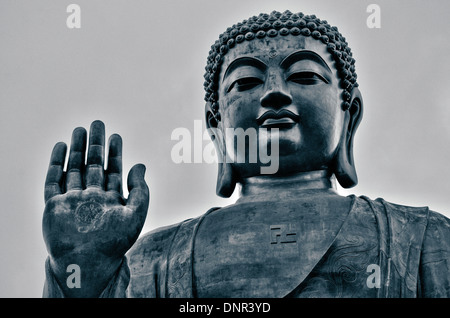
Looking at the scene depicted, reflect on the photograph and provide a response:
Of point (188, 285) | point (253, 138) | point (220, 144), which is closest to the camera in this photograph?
point (188, 285)

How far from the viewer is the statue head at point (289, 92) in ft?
33.2

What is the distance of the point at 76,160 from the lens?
9.55 meters

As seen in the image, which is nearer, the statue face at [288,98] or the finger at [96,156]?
the finger at [96,156]

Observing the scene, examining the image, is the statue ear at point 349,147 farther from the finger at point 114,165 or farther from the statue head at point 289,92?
the finger at point 114,165

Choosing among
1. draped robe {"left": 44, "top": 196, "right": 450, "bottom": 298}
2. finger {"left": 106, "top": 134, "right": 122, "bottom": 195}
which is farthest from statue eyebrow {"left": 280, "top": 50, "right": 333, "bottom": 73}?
finger {"left": 106, "top": 134, "right": 122, "bottom": 195}

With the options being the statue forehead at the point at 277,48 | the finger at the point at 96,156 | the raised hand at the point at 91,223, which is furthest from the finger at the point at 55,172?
the statue forehead at the point at 277,48

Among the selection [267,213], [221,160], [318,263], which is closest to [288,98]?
[267,213]

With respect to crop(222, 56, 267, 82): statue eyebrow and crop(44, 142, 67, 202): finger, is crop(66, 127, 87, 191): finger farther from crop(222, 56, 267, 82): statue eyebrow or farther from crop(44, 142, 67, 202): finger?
crop(222, 56, 267, 82): statue eyebrow

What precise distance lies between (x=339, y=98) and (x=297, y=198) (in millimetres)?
1200

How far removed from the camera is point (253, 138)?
10.2 meters

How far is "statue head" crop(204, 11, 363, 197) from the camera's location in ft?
33.2

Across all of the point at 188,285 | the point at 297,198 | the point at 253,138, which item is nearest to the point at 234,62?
the point at 253,138

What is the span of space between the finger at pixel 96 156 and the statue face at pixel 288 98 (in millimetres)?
1326
